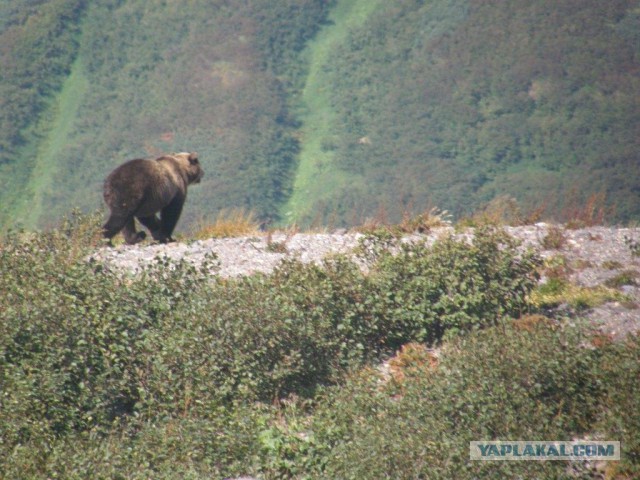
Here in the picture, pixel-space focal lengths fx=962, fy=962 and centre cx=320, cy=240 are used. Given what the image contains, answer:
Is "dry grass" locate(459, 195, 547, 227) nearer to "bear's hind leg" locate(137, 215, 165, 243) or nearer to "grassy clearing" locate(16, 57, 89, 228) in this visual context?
"bear's hind leg" locate(137, 215, 165, 243)

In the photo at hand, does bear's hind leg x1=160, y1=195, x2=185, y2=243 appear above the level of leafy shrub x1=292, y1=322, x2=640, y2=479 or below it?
below

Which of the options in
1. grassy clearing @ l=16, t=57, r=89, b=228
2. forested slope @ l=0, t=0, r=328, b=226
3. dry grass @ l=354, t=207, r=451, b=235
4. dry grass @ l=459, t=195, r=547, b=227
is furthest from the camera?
forested slope @ l=0, t=0, r=328, b=226

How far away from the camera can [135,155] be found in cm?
6272

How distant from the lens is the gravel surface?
10.6 m

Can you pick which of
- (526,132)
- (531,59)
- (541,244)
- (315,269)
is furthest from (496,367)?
(531,59)

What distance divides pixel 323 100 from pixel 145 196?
61.1 m

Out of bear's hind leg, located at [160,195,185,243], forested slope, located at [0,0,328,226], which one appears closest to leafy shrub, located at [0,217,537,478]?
bear's hind leg, located at [160,195,185,243]

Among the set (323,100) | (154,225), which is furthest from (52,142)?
(154,225)

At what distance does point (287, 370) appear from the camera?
8.37m

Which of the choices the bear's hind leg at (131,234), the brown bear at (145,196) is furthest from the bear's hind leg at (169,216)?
the bear's hind leg at (131,234)

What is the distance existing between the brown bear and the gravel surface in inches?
22.4

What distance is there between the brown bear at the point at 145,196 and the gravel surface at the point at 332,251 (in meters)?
0.57

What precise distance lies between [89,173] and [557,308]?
2112 inches

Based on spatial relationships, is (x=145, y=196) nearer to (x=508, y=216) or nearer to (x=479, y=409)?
(x=508, y=216)
